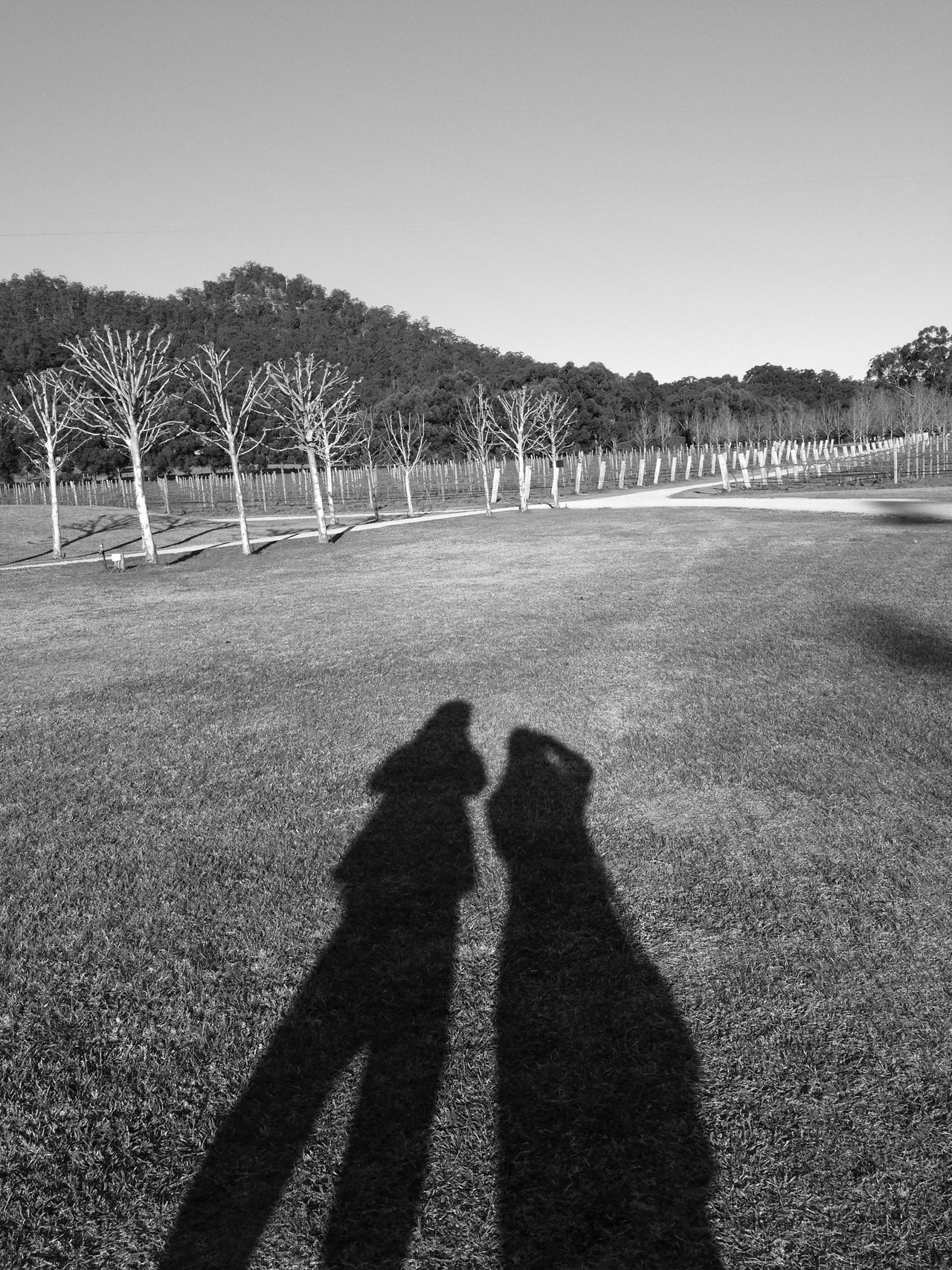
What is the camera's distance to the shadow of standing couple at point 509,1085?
2387 millimetres

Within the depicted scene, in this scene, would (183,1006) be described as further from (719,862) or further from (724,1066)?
(719,862)

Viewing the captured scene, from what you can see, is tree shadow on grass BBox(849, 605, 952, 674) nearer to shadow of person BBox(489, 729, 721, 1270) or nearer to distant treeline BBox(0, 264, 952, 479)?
shadow of person BBox(489, 729, 721, 1270)

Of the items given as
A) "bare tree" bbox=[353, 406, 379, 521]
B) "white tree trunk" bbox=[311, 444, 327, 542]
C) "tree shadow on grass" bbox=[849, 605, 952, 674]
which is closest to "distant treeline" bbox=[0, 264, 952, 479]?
"bare tree" bbox=[353, 406, 379, 521]

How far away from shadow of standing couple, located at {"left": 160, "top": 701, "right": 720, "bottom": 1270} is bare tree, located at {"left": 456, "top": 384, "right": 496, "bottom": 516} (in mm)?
30196

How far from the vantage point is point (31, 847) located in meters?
4.91

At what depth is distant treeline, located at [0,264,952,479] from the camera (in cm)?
7838

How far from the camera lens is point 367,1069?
9.89 ft

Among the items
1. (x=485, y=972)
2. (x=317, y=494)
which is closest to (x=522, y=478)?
(x=317, y=494)

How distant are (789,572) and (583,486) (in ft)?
144

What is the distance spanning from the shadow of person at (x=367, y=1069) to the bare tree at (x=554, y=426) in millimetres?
33089

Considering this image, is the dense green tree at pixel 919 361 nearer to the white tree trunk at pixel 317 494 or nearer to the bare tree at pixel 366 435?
the bare tree at pixel 366 435

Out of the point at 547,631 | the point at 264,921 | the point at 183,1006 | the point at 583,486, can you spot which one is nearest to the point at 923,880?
the point at 264,921

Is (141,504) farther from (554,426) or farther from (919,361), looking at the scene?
(919,361)

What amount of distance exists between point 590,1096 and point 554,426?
53.9 metres
